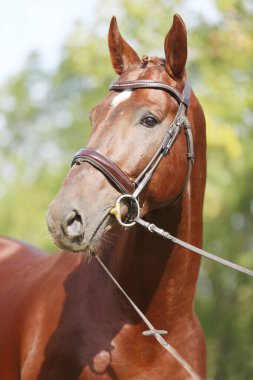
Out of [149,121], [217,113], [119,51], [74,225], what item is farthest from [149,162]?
[217,113]

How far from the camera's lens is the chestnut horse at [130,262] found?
427 centimetres

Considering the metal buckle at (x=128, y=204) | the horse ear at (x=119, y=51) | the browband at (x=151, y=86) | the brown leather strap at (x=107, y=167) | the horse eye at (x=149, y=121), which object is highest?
the horse ear at (x=119, y=51)

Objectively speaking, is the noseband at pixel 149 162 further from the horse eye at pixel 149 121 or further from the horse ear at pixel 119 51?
the horse ear at pixel 119 51

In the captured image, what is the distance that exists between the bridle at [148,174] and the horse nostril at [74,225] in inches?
9.6

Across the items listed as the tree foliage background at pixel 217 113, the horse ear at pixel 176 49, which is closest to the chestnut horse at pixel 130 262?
the horse ear at pixel 176 49

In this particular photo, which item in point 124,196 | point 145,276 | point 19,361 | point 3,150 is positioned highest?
point 3,150

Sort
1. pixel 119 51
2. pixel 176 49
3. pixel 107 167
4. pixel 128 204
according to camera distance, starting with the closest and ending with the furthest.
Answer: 1. pixel 107 167
2. pixel 128 204
3. pixel 176 49
4. pixel 119 51

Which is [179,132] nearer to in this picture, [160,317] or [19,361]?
[160,317]

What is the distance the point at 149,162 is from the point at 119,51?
0.99 meters

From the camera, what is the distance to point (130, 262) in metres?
4.74

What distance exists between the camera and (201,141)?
482 cm

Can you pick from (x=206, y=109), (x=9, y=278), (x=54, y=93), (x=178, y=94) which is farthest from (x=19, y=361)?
(x=54, y=93)

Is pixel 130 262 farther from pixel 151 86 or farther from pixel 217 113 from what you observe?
pixel 217 113

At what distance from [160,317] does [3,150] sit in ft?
67.7
